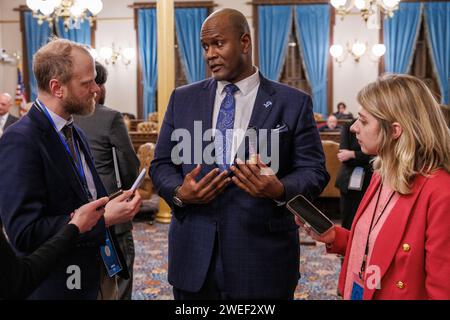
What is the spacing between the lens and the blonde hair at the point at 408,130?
1.45 meters

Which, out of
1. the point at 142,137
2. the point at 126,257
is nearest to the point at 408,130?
the point at 126,257

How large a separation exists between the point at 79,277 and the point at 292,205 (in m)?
0.80

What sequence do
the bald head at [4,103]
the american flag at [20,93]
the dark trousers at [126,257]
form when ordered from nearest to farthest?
→ the dark trousers at [126,257] → the bald head at [4,103] → the american flag at [20,93]

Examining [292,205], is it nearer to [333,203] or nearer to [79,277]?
[79,277]

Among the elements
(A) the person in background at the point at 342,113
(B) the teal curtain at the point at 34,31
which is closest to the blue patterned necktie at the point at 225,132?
(A) the person in background at the point at 342,113

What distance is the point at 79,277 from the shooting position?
179 centimetres

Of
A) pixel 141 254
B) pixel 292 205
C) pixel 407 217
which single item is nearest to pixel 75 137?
pixel 292 205

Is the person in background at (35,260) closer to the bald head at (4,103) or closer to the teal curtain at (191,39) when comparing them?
the bald head at (4,103)

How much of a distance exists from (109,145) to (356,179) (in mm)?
1862

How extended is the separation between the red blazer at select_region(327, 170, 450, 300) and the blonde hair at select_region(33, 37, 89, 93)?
1.20m

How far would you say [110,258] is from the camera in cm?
191

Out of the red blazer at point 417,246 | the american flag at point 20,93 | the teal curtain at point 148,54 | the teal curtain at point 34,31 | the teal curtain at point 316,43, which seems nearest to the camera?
the red blazer at point 417,246

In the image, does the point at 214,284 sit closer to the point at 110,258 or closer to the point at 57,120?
the point at 110,258

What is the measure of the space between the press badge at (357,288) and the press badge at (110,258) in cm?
89
